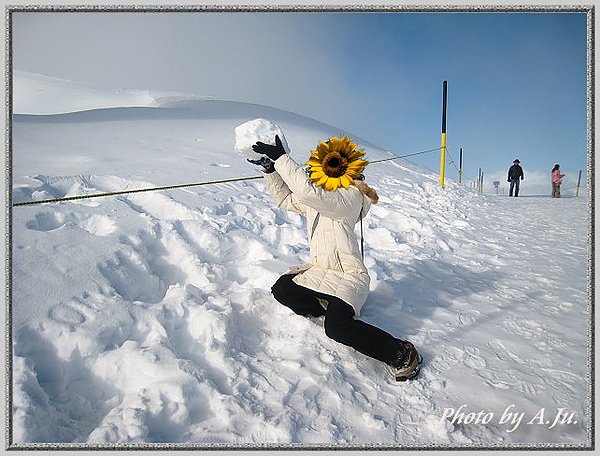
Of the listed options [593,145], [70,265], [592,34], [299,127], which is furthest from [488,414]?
[299,127]

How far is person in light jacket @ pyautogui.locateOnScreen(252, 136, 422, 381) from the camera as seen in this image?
162cm

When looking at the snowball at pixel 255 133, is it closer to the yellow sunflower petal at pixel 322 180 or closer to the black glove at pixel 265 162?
the black glove at pixel 265 162

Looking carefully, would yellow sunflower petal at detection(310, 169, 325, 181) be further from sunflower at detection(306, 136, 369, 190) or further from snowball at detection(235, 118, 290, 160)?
snowball at detection(235, 118, 290, 160)

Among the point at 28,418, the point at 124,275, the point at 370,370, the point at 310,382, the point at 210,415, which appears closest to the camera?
the point at 28,418

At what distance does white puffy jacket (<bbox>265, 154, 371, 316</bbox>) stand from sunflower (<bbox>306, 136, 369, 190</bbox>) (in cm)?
5

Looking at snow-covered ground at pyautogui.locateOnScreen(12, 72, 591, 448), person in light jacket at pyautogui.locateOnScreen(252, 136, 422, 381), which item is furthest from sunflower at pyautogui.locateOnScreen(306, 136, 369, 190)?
snow-covered ground at pyautogui.locateOnScreen(12, 72, 591, 448)

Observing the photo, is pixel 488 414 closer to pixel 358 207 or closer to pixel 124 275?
pixel 358 207

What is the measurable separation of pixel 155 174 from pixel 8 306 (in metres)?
2.53

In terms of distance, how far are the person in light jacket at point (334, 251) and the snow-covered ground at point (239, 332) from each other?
121 mm

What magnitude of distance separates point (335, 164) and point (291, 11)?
0.69m

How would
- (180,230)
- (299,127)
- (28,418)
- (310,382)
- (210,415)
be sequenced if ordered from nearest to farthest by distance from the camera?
(28,418) < (210,415) < (310,382) < (180,230) < (299,127)

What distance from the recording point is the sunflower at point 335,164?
1.67 meters

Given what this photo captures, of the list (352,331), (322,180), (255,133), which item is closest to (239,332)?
(352,331)

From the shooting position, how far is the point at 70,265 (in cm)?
186
